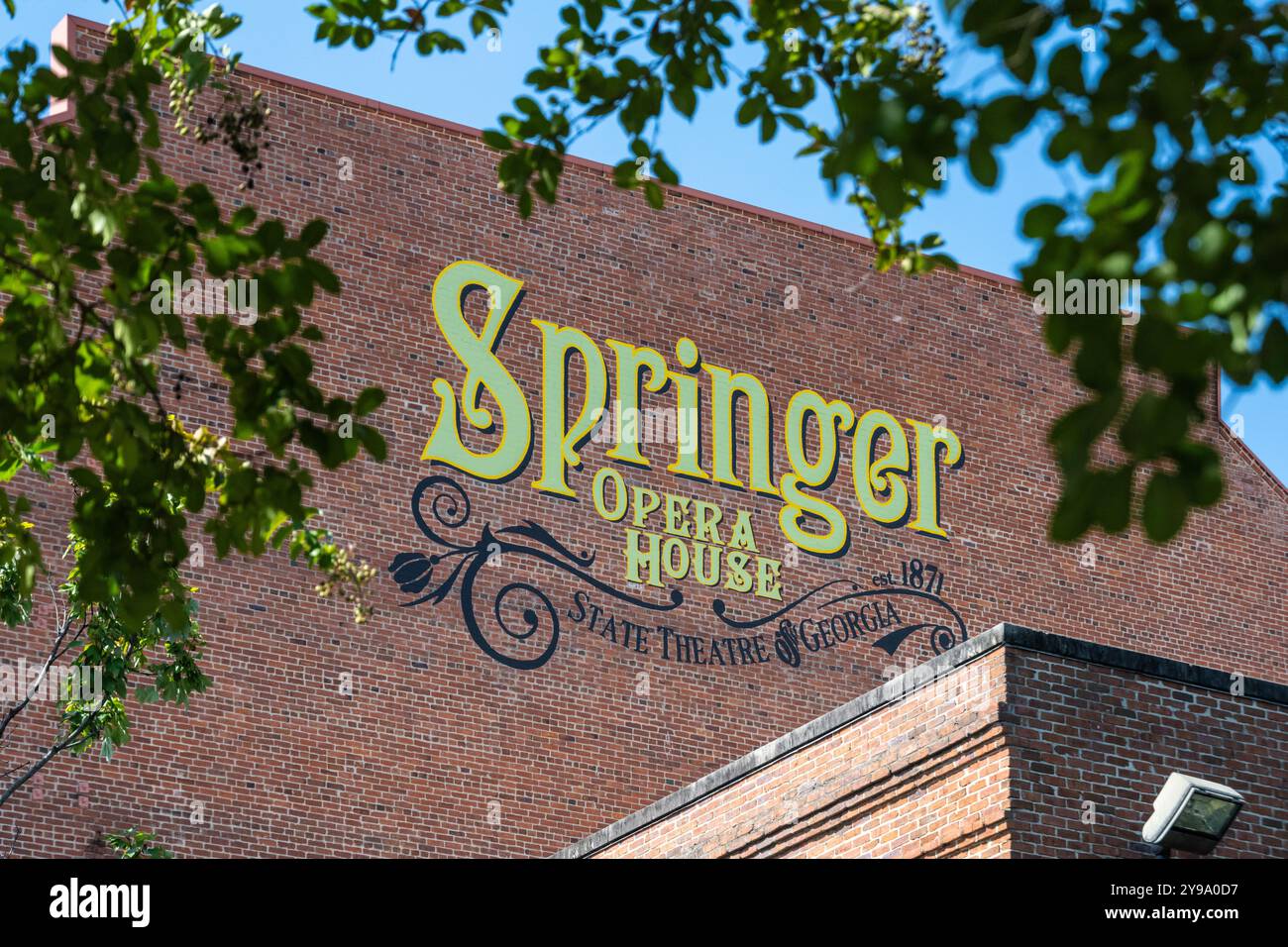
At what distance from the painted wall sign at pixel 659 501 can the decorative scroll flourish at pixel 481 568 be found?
15 mm

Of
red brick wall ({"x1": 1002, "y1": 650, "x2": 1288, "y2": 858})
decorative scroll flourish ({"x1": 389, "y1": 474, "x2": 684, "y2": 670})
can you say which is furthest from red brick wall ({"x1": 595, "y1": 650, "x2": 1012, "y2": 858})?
decorative scroll flourish ({"x1": 389, "y1": 474, "x2": 684, "y2": 670})

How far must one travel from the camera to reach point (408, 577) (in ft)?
61.7

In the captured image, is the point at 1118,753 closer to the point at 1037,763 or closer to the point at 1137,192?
the point at 1037,763

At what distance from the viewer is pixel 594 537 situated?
19969mm

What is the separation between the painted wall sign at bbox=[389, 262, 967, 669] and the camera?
1933cm

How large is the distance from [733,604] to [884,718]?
804 centimetres

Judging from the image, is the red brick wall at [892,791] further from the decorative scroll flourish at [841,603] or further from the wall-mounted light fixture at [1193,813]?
the decorative scroll flourish at [841,603]

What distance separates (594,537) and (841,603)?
10.4ft

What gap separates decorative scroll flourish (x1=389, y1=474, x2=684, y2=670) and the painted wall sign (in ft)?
0.05

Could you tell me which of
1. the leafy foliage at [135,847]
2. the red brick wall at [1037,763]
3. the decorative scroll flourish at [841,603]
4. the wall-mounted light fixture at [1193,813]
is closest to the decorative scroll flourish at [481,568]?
the decorative scroll flourish at [841,603]

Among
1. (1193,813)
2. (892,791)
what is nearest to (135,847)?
(892,791)

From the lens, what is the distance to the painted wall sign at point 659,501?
19.3 meters

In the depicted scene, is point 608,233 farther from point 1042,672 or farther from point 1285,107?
point 1285,107
